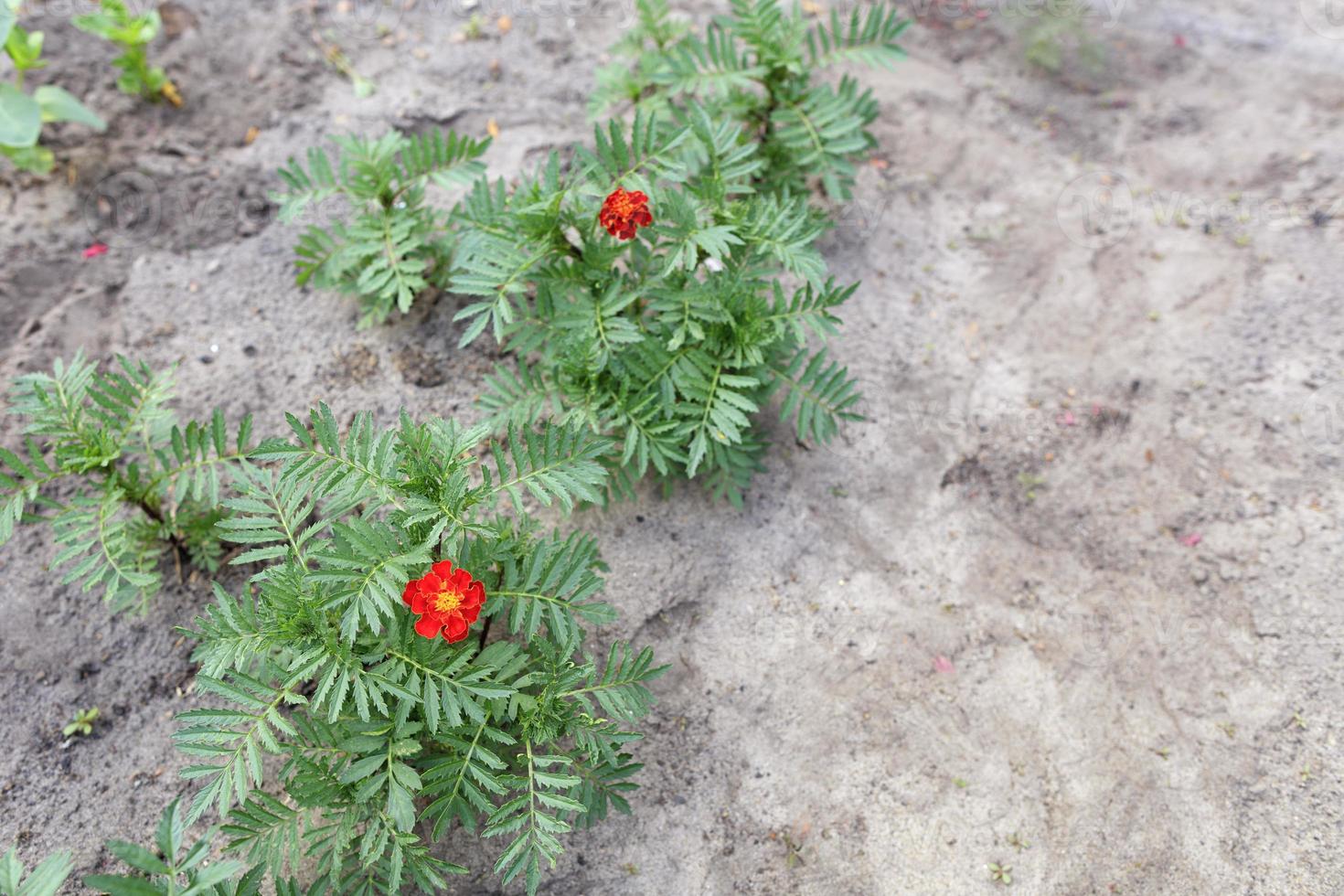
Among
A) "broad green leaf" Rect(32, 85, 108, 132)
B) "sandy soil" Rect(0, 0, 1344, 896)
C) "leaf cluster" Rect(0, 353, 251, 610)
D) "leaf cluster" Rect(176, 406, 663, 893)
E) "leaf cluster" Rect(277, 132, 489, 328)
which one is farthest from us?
"broad green leaf" Rect(32, 85, 108, 132)

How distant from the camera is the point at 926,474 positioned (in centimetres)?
296

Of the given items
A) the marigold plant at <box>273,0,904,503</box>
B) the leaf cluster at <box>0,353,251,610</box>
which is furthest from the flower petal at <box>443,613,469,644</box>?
the leaf cluster at <box>0,353,251,610</box>

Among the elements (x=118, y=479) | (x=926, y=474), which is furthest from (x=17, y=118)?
(x=926, y=474)

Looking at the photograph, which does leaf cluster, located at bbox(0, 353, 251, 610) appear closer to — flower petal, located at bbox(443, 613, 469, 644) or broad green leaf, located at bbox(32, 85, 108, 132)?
flower petal, located at bbox(443, 613, 469, 644)

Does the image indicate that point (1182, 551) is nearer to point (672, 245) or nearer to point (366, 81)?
point (672, 245)

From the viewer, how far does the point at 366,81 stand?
3.63 metres

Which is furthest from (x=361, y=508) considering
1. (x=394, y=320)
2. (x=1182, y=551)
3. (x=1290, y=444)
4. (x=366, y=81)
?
(x=1290, y=444)

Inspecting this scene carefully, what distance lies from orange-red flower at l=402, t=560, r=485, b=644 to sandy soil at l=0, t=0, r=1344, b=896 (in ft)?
2.20

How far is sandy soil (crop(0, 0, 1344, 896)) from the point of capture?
2334mm

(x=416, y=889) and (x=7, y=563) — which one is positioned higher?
(x=7, y=563)

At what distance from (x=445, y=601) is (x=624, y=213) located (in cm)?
110

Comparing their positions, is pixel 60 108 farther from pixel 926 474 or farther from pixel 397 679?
pixel 926 474

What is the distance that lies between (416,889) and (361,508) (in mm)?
974

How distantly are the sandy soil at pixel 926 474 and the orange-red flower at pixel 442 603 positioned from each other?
67 centimetres
